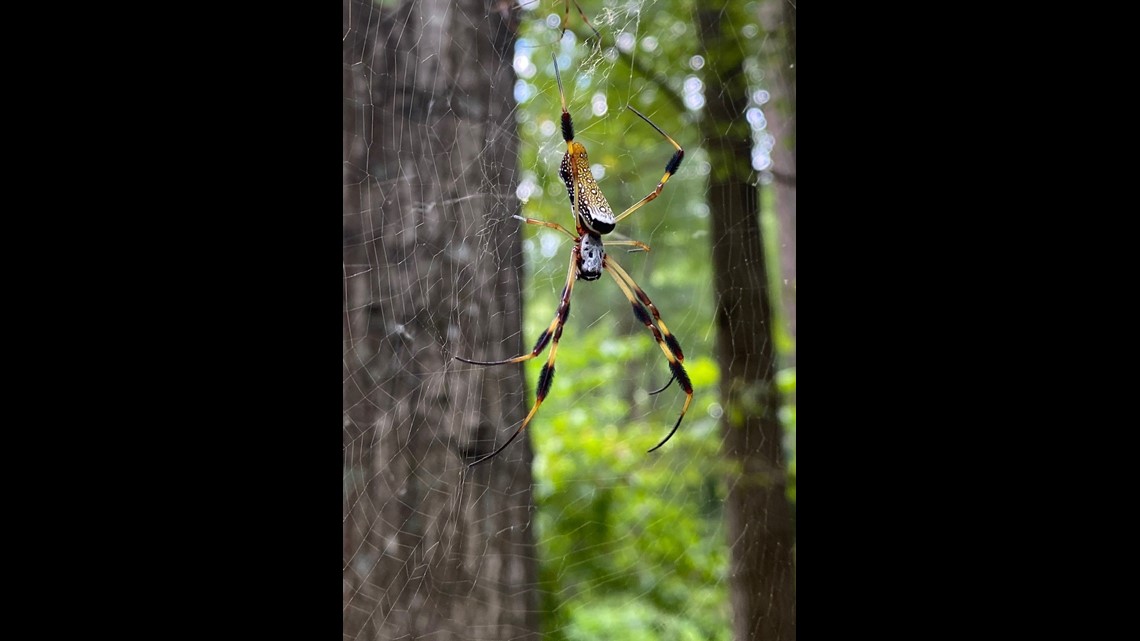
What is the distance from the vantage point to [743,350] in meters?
1.26

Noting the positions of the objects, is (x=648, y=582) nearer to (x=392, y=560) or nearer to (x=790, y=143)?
(x=392, y=560)

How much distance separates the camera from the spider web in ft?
2.94

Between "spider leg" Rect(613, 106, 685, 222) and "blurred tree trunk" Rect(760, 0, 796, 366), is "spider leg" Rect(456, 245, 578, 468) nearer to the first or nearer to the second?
"spider leg" Rect(613, 106, 685, 222)

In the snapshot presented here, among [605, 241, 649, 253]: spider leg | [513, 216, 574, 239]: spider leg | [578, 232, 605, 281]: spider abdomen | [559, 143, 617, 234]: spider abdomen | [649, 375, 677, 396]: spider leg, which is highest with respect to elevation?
[559, 143, 617, 234]: spider abdomen

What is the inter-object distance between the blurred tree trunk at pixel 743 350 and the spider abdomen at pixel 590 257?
30cm

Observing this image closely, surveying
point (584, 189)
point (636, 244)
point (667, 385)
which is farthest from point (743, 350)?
point (584, 189)

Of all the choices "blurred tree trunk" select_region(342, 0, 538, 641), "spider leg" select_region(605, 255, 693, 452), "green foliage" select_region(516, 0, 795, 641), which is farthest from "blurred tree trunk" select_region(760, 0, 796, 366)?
"blurred tree trunk" select_region(342, 0, 538, 641)

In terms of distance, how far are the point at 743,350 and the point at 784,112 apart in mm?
407

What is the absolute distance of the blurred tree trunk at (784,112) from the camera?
1260 mm

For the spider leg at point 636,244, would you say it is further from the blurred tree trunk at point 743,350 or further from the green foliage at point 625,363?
the blurred tree trunk at point 743,350

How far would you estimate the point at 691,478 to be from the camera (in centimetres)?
119

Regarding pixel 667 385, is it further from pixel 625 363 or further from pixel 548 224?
pixel 548 224

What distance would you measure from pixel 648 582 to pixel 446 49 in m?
0.80

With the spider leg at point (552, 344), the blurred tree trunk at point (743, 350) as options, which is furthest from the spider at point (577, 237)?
the blurred tree trunk at point (743, 350)
